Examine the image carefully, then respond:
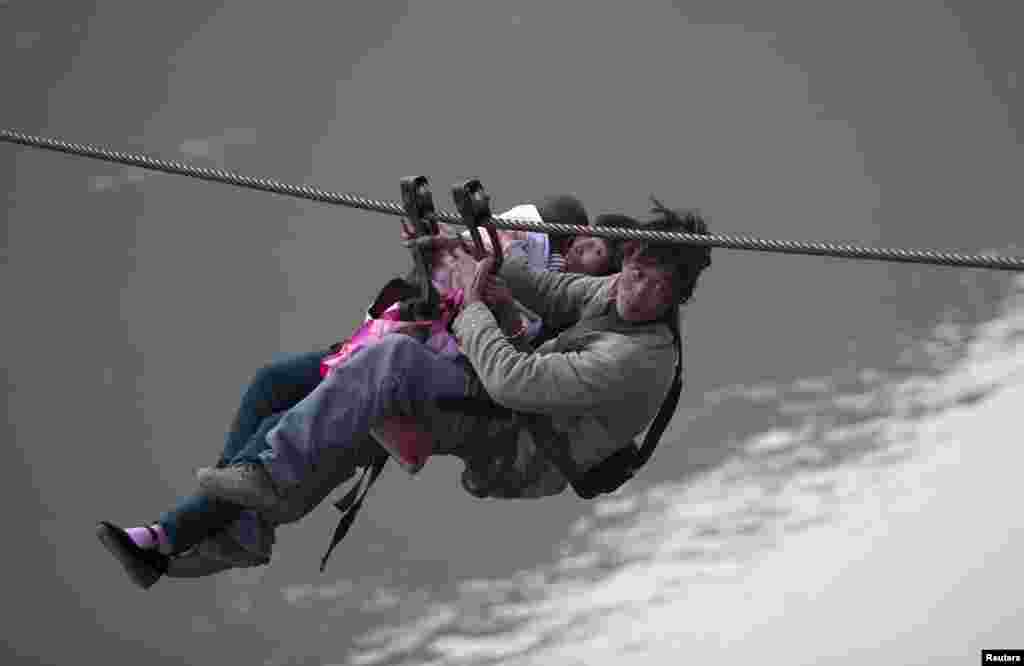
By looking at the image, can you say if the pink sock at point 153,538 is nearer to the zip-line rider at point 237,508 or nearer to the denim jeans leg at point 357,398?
the zip-line rider at point 237,508

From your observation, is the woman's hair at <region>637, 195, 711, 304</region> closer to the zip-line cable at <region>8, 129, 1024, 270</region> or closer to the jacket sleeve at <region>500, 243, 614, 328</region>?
the zip-line cable at <region>8, 129, 1024, 270</region>

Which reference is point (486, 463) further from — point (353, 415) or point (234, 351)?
point (234, 351)

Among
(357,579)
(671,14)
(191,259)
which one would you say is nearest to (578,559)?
(357,579)

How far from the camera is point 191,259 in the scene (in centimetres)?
2347

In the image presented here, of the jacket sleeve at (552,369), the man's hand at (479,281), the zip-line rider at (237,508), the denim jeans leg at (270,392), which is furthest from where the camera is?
the denim jeans leg at (270,392)

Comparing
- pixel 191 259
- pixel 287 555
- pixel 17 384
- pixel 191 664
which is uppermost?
pixel 191 259

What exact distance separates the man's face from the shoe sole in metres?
1.13

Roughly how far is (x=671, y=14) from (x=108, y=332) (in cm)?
1192

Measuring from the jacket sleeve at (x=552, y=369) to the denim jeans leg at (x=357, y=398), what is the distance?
0.32ft

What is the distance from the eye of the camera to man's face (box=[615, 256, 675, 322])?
3.01 meters

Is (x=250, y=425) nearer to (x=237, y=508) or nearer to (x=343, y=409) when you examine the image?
(x=237, y=508)

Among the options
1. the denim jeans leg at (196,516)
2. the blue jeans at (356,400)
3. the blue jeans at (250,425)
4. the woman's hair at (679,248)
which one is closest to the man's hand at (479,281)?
the blue jeans at (356,400)

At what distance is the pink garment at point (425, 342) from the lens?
10.2 feet

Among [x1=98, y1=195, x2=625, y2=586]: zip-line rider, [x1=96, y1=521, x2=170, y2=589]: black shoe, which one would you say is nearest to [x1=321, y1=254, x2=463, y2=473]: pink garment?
[x1=98, y1=195, x2=625, y2=586]: zip-line rider
